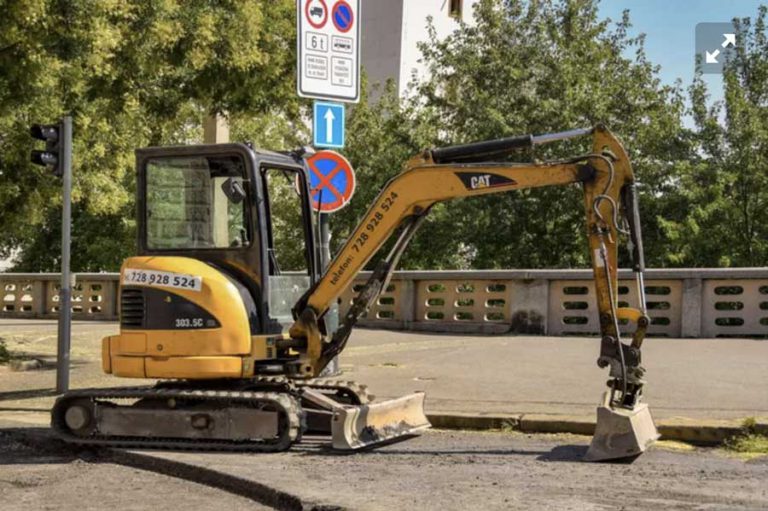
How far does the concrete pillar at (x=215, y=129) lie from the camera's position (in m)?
17.2

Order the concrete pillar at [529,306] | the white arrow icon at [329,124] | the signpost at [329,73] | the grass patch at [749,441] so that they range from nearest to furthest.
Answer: the grass patch at [749,441] < the signpost at [329,73] < the white arrow icon at [329,124] < the concrete pillar at [529,306]

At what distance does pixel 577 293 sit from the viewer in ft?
61.9

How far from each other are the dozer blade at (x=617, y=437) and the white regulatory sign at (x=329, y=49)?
17.3 feet

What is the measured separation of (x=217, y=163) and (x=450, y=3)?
A: 41.1m

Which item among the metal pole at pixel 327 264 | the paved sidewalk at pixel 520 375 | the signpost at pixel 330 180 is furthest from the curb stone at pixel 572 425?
the signpost at pixel 330 180

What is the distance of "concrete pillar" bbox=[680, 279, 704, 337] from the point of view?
57.7 ft

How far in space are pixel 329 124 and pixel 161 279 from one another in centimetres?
349

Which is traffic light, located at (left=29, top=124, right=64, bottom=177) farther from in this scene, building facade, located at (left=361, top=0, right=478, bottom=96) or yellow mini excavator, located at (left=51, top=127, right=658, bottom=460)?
building facade, located at (left=361, top=0, right=478, bottom=96)

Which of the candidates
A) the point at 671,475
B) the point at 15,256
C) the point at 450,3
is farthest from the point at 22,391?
the point at 450,3

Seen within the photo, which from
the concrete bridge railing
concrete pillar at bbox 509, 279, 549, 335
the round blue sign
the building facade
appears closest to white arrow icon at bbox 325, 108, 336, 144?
the round blue sign

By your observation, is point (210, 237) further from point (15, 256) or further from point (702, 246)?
point (15, 256)

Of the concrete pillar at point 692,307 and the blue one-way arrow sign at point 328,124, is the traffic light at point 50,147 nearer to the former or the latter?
the blue one-way arrow sign at point 328,124

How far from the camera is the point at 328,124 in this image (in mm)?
11789

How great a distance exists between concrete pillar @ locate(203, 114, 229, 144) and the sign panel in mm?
5758
